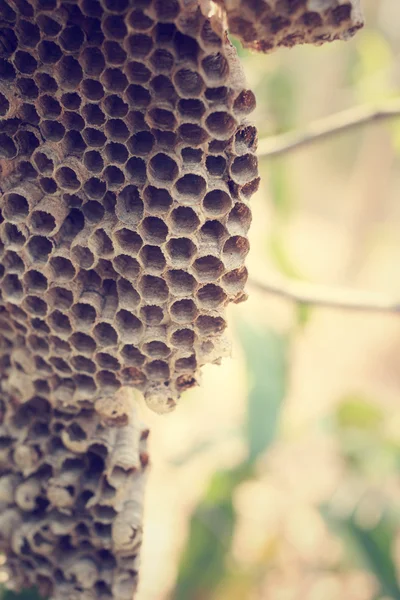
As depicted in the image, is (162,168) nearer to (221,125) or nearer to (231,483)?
(221,125)

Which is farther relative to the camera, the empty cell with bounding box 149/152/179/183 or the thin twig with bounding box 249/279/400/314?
the thin twig with bounding box 249/279/400/314

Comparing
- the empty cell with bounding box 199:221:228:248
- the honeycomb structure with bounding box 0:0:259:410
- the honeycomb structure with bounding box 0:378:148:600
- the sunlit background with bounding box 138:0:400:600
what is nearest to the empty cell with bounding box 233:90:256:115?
the honeycomb structure with bounding box 0:0:259:410

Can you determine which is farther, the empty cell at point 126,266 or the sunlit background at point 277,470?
the sunlit background at point 277,470

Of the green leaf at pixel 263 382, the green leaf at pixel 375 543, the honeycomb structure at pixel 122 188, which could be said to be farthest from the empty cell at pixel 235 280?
the green leaf at pixel 375 543

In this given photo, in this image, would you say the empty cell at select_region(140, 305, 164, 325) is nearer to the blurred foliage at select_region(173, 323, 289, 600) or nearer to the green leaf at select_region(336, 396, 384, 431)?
the blurred foliage at select_region(173, 323, 289, 600)

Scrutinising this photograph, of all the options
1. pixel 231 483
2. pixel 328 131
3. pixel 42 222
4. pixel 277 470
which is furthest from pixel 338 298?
pixel 277 470

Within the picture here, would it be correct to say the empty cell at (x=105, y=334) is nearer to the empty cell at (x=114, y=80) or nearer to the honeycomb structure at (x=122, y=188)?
the honeycomb structure at (x=122, y=188)

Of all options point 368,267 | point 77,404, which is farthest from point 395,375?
point 77,404
